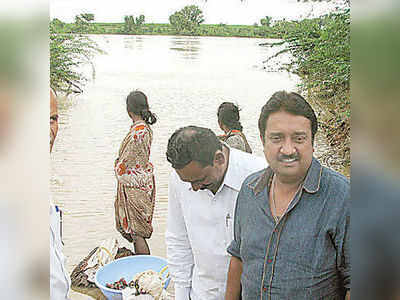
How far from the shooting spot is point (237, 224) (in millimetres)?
1316

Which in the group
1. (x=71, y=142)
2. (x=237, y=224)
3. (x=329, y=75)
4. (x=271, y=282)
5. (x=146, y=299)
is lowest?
(x=146, y=299)

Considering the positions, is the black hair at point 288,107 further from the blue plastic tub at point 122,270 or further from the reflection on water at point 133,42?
the blue plastic tub at point 122,270

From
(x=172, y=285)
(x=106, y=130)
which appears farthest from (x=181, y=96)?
A: (x=172, y=285)

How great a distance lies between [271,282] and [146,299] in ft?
1.83

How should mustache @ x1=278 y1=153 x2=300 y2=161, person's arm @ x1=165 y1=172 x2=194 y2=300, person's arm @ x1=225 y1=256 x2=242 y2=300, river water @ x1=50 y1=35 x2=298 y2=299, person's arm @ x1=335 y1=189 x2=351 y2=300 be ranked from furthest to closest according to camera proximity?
river water @ x1=50 y1=35 x2=298 y2=299 → person's arm @ x1=165 y1=172 x2=194 y2=300 → person's arm @ x1=225 y1=256 x2=242 y2=300 → mustache @ x1=278 y1=153 x2=300 y2=161 → person's arm @ x1=335 y1=189 x2=351 y2=300

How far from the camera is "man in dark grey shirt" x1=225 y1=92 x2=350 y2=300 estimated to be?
1153mm

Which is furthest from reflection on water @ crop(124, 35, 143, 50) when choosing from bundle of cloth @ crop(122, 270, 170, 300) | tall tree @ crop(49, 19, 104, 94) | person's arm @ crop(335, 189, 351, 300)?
person's arm @ crop(335, 189, 351, 300)

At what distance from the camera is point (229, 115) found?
5.24 ft

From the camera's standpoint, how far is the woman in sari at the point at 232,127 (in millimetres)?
1562

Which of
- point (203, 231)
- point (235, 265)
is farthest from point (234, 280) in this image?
point (203, 231)

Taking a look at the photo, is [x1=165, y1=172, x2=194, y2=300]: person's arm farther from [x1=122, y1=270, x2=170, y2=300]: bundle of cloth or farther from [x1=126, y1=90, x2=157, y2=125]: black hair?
[x1=126, y1=90, x2=157, y2=125]: black hair

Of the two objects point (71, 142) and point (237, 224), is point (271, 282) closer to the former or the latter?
point (237, 224)
